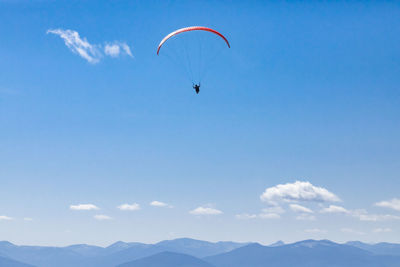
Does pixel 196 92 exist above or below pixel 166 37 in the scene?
below

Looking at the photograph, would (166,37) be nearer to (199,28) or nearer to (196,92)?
(199,28)

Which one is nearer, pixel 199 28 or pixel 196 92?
pixel 199 28

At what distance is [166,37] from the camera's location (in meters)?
60.4

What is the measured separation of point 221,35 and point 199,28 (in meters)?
4.63

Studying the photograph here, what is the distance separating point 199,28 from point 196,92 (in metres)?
9.75

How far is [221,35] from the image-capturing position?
6156cm

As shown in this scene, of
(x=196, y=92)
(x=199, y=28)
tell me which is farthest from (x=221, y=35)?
(x=196, y=92)

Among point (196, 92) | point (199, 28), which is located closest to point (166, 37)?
point (199, 28)

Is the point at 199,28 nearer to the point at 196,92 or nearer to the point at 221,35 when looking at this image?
the point at 221,35

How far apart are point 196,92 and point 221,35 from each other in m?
9.30

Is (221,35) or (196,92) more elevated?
(221,35)

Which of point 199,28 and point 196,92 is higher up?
point 199,28

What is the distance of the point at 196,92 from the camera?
62.8 m
